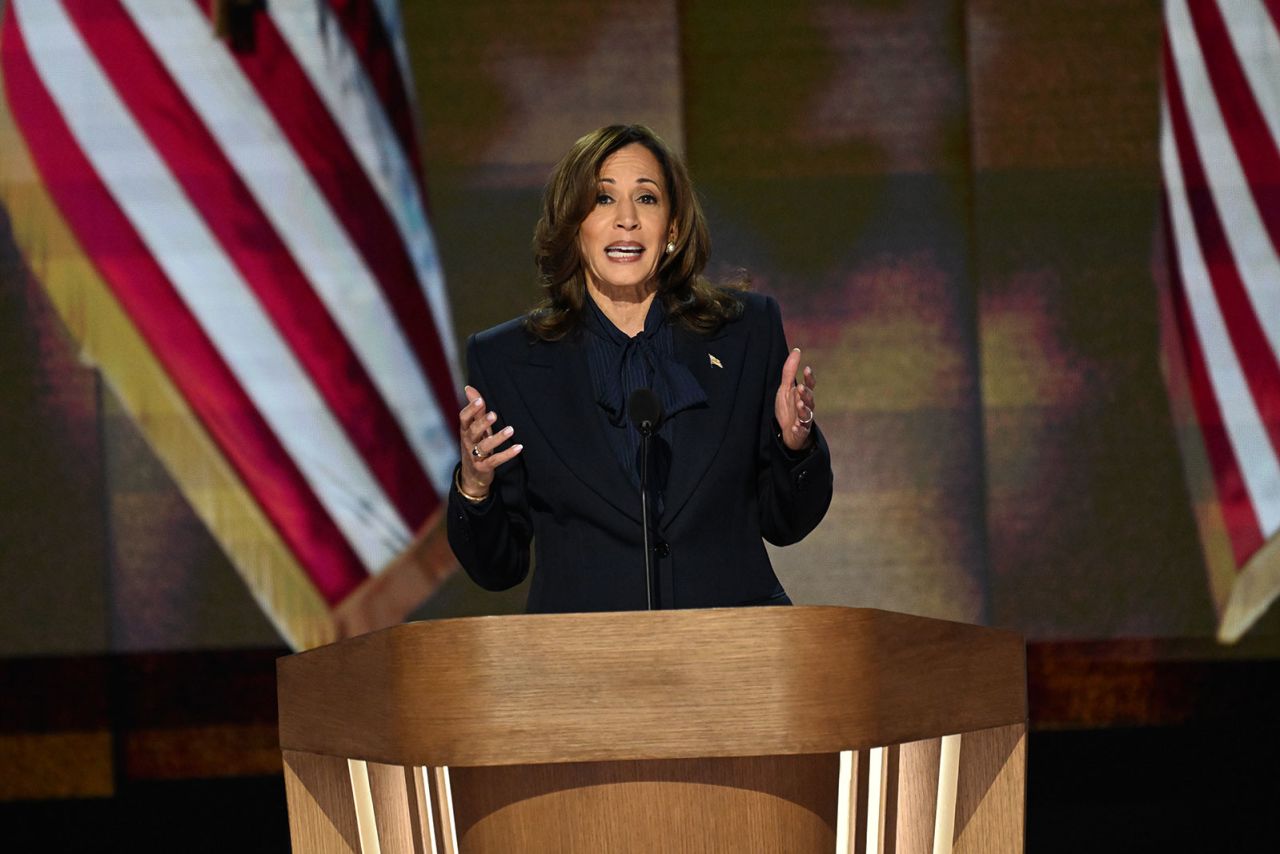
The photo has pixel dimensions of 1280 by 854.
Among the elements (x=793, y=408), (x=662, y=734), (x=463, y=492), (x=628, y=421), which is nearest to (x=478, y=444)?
(x=463, y=492)

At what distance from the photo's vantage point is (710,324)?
2.03 metres

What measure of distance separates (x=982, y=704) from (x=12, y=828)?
3.11 m

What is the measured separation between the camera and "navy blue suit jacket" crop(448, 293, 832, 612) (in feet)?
6.22

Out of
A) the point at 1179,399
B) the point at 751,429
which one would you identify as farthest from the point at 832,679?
the point at 1179,399

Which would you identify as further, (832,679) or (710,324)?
(710,324)

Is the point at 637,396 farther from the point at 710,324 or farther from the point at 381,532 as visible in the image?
the point at 381,532

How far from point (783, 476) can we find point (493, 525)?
369 mm

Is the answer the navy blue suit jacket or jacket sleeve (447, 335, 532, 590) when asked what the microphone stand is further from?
jacket sleeve (447, 335, 532, 590)

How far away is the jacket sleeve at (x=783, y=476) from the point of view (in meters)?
1.90

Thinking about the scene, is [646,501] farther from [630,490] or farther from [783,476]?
[783,476]

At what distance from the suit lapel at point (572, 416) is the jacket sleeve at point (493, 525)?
0.06 metres

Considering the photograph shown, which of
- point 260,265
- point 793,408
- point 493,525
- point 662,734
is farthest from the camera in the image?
point 260,265

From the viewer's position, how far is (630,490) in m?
1.90

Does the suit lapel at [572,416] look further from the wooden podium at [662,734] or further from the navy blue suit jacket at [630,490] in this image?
the wooden podium at [662,734]
